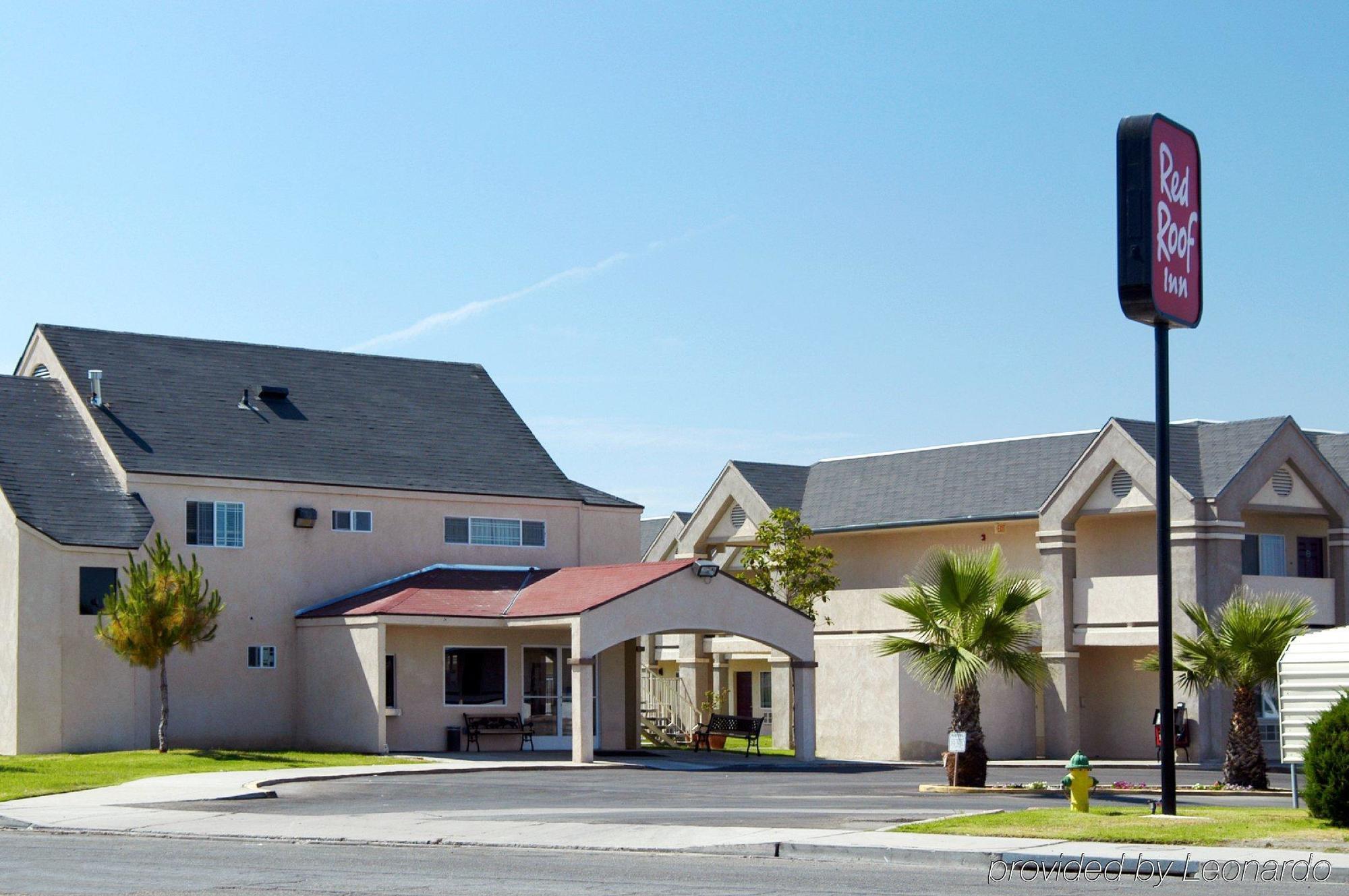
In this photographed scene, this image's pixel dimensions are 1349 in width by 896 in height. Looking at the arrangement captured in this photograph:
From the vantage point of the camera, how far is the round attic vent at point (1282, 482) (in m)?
43.5

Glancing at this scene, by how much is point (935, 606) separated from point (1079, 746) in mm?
16070

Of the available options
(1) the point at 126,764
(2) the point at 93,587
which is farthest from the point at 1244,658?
(2) the point at 93,587

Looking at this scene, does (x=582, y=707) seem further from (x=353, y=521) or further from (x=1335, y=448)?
(x=1335, y=448)

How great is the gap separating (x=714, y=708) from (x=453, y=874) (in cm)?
3265

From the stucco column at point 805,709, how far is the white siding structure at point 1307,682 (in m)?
16.0

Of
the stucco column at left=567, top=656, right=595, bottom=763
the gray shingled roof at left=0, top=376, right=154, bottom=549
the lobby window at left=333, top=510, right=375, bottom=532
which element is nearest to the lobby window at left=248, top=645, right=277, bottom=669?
the lobby window at left=333, top=510, right=375, bottom=532

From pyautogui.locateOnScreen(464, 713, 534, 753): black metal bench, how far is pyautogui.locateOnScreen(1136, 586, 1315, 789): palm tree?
53.4 feet

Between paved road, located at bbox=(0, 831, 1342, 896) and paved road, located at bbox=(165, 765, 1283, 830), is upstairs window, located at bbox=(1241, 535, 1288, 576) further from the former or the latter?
paved road, located at bbox=(0, 831, 1342, 896)

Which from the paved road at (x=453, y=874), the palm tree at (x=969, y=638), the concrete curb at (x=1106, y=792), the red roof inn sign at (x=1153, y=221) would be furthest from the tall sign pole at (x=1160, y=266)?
the palm tree at (x=969, y=638)

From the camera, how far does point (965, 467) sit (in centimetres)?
4959

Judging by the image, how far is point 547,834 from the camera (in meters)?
20.2

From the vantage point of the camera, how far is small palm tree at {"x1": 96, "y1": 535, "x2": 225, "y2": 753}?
34.9m

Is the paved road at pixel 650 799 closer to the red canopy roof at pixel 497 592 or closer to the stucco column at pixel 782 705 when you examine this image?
the red canopy roof at pixel 497 592

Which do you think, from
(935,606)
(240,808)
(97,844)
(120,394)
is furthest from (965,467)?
Result: (97,844)
